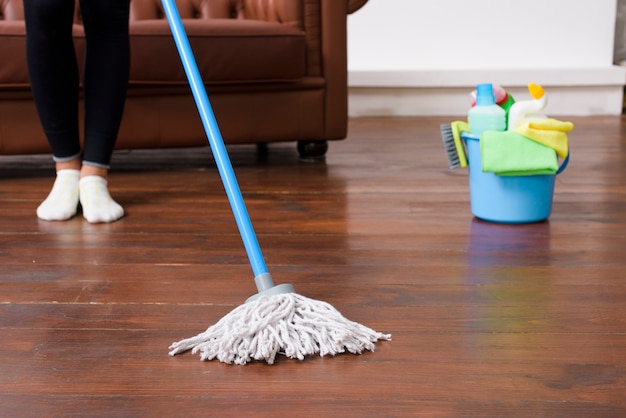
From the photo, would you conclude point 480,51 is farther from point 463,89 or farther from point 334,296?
point 334,296

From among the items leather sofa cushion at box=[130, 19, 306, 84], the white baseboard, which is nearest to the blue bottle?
leather sofa cushion at box=[130, 19, 306, 84]

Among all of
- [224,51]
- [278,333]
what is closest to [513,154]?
[278,333]

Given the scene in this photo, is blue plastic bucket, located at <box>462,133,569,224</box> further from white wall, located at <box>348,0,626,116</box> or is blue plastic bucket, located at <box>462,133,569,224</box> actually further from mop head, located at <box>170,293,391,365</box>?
white wall, located at <box>348,0,626,116</box>

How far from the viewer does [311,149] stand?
2.33 meters

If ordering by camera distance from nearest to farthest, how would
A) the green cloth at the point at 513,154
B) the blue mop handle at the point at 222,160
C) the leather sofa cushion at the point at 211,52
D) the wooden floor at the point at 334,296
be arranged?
the wooden floor at the point at 334,296 → the blue mop handle at the point at 222,160 → the green cloth at the point at 513,154 → the leather sofa cushion at the point at 211,52

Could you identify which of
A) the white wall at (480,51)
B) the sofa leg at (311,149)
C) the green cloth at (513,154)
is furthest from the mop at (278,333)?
the white wall at (480,51)

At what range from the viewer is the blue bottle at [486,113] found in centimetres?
149

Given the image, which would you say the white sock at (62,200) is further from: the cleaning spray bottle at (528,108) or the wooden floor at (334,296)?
the cleaning spray bottle at (528,108)

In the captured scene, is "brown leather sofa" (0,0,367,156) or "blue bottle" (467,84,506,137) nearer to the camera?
"blue bottle" (467,84,506,137)

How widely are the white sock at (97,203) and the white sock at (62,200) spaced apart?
0.02 meters

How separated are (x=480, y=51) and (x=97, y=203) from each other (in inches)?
89.1

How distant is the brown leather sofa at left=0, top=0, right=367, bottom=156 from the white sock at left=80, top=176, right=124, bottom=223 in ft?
1.57

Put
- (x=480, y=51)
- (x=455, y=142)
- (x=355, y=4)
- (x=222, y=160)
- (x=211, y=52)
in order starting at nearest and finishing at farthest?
(x=222, y=160), (x=455, y=142), (x=211, y=52), (x=355, y=4), (x=480, y=51)

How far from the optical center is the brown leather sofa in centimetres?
204
